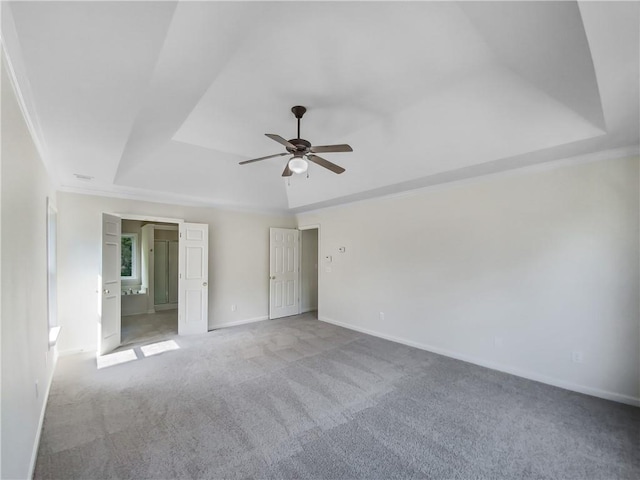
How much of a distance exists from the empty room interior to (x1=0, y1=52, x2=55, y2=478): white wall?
31 mm

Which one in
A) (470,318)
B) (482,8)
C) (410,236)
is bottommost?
(470,318)

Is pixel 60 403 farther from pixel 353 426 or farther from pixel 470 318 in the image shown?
pixel 470 318

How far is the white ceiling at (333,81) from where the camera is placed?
152cm

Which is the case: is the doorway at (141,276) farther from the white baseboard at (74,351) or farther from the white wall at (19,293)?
the white wall at (19,293)

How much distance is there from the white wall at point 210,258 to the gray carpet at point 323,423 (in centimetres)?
76

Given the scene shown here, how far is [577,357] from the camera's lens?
3047mm

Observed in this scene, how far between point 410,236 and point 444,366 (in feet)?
6.51

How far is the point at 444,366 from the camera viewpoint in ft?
12.2

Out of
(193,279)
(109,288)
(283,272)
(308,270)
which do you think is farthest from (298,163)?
(308,270)

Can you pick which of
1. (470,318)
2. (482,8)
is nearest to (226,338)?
(470,318)

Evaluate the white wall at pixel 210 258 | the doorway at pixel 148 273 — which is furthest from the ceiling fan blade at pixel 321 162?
the doorway at pixel 148 273

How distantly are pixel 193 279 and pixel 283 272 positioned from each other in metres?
2.05

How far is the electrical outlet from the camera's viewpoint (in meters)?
3.03

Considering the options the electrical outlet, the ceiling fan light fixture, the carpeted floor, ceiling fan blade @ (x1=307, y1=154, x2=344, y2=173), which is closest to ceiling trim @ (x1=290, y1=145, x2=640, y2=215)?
ceiling fan blade @ (x1=307, y1=154, x2=344, y2=173)
